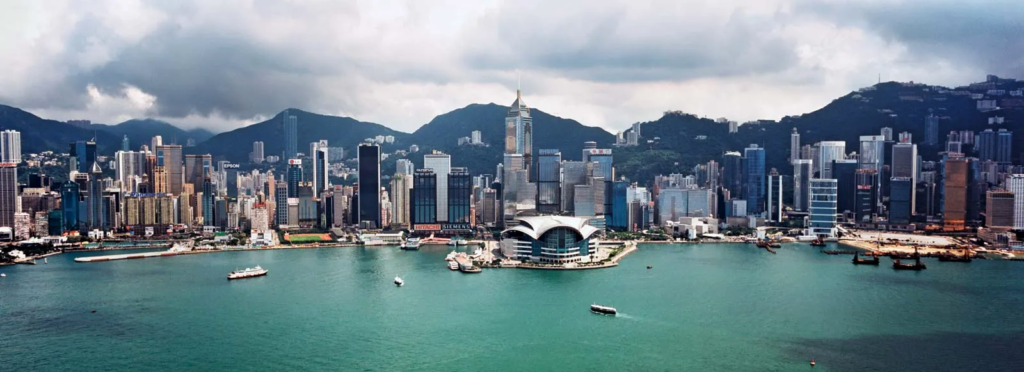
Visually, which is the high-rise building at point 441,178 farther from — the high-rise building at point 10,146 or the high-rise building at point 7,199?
the high-rise building at point 10,146

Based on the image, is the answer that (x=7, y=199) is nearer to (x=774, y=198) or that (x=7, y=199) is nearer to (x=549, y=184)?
(x=549, y=184)

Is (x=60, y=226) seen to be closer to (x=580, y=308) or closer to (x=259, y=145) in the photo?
(x=580, y=308)

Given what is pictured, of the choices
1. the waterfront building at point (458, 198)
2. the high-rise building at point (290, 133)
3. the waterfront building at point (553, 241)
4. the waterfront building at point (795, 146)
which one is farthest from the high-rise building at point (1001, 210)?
the high-rise building at point (290, 133)

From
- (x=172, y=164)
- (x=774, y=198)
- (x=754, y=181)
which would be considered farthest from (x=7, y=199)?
(x=774, y=198)

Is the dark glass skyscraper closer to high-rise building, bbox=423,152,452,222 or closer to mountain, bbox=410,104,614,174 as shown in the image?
high-rise building, bbox=423,152,452,222

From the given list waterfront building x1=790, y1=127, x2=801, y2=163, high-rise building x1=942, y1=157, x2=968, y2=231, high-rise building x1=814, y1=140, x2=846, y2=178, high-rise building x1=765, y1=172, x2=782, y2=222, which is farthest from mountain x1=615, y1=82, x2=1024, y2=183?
high-rise building x1=942, y1=157, x2=968, y2=231

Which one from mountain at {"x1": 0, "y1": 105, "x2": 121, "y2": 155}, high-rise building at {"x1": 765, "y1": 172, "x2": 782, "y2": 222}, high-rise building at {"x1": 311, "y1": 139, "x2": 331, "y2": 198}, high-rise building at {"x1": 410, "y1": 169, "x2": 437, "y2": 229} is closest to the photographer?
high-rise building at {"x1": 410, "y1": 169, "x2": 437, "y2": 229}
